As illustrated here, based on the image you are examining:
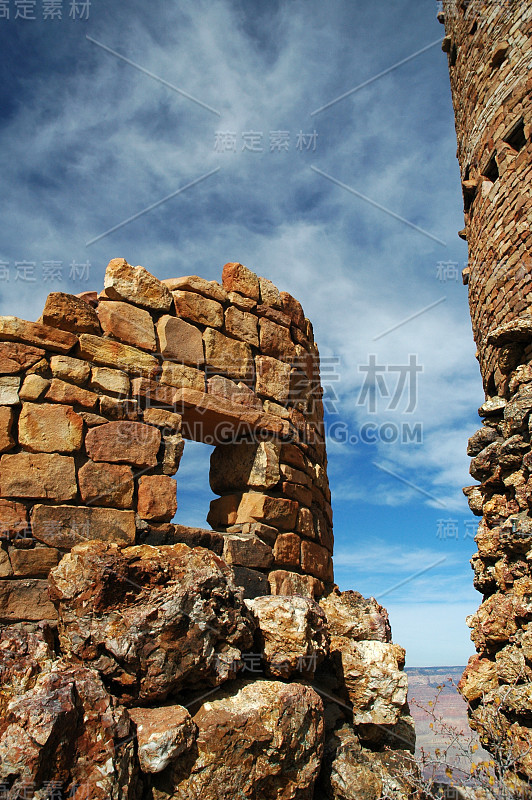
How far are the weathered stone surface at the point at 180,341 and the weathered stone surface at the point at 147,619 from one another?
1.52 metres

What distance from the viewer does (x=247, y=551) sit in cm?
408

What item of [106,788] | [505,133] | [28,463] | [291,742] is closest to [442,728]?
[291,742]

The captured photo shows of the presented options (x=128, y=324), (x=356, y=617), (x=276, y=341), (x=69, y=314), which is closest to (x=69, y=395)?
(x=69, y=314)

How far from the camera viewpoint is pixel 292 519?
4.53m

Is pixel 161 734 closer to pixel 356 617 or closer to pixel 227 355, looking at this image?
pixel 356 617

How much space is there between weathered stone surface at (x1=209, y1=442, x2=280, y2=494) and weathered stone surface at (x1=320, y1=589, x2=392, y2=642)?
3.53 feet

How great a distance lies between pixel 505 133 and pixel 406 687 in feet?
16.8

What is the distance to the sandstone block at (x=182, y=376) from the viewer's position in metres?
4.16

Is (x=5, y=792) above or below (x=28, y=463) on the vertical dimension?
below

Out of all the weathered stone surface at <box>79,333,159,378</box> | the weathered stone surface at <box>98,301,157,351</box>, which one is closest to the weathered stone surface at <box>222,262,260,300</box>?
the weathered stone surface at <box>98,301,157,351</box>

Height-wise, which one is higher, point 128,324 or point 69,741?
point 128,324

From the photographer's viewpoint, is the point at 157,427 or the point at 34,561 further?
the point at 157,427

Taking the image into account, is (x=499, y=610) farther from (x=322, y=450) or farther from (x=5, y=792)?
(x=5, y=792)

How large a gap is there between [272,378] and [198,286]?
0.97 m
